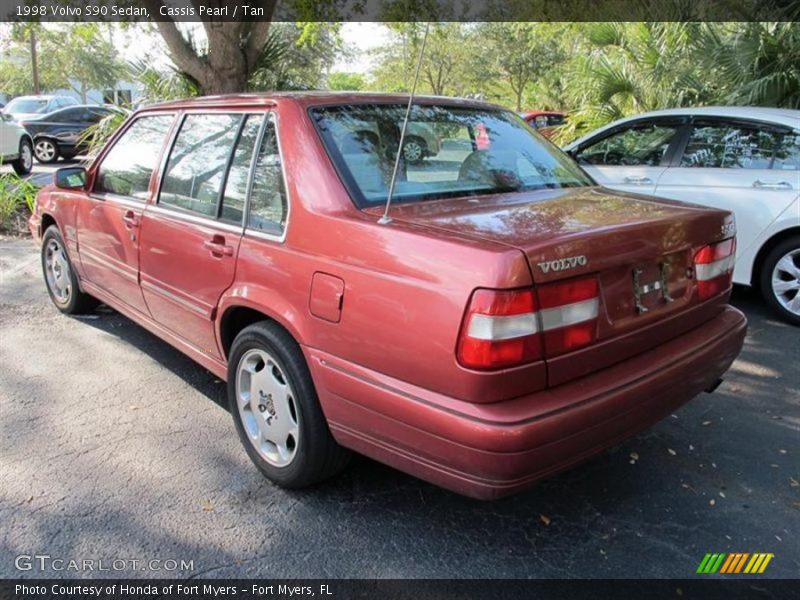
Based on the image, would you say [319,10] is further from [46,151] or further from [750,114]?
[46,151]

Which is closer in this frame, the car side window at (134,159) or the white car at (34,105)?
the car side window at (134,159)

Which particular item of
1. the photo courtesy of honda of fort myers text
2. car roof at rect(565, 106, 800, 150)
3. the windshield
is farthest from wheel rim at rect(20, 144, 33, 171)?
car roof at rect(565, 106, 800, 150)

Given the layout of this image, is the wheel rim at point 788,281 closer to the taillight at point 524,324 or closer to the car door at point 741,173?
the car door at point 741,173

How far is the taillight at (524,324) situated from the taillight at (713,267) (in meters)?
0.79

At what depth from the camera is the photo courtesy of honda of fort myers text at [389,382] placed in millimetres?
2244

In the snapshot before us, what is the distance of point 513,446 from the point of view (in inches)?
82.9

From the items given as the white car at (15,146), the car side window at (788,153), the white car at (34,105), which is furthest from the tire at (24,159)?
the car side window at (788,153)

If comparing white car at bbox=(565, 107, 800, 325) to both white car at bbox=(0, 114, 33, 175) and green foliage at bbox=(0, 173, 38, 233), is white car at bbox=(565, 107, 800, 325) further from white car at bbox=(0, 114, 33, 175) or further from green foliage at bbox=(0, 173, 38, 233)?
white car at bbox=(0, 114, 33, 175)

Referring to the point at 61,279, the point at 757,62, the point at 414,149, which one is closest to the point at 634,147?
the point at 757,62

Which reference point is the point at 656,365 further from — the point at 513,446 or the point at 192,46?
the point at 192,46

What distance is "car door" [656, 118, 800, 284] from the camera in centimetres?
512

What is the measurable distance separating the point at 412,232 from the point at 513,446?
803 mm

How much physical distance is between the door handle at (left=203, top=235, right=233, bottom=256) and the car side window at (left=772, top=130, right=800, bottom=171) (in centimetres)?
435

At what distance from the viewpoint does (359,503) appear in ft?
9.59
